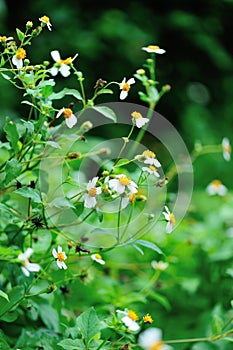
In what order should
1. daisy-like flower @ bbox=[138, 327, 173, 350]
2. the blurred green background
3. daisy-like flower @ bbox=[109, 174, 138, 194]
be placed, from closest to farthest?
1. daisy-like flower @ bbox=[109, 174, 138, 194]
2. daisy-like flower @ bbox=[138, 327, 173, 350]
3. the blurred green background

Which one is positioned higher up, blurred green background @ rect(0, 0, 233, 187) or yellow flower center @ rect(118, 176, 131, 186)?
yellow flower center @ rect(118, 176, 131, 186)

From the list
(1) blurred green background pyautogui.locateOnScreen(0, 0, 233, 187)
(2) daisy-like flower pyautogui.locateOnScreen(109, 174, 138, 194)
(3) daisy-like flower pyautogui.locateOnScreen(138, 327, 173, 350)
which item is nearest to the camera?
(2) daisy-like flower pyautogui.locateOnScreen(109, 174, 138, 194)

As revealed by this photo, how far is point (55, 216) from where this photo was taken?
0.88m

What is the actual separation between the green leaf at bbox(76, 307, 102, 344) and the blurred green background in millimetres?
2009

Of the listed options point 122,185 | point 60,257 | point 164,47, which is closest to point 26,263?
point 60,257

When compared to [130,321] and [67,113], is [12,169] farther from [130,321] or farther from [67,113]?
[130,321]

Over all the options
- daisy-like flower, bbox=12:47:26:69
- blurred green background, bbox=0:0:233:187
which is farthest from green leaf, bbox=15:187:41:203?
blurred green background, bbox=0:0:233:187

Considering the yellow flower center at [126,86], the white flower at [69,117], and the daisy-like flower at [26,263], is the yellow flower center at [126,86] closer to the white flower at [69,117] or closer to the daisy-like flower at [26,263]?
the white flower at [69,117]

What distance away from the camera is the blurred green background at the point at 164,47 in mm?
2994

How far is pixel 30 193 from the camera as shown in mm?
763

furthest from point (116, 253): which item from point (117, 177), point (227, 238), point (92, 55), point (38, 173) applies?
point (92, 55)

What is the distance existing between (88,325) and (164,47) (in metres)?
2.62

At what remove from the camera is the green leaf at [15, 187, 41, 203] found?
75 centimetres

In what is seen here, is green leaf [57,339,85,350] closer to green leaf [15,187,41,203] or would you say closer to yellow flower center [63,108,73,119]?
green leaf [15,187,41,203]
